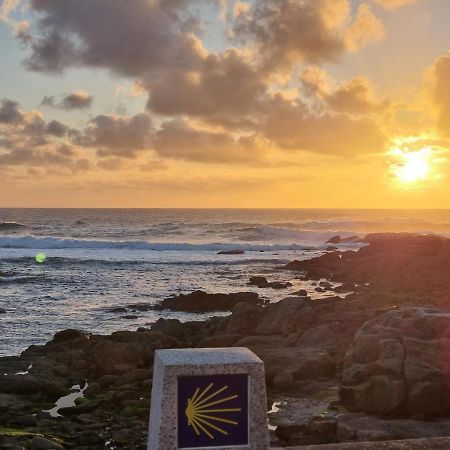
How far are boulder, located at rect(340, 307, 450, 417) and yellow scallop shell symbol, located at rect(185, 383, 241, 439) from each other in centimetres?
616

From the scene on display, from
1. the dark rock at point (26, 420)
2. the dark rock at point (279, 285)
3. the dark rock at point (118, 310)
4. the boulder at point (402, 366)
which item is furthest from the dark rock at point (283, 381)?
the dark rock at point (279, 285)

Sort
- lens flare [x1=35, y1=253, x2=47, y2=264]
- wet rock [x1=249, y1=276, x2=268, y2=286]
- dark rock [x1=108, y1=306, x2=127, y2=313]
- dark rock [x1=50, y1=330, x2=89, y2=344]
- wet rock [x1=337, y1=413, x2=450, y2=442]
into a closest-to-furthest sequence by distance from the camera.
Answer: wet rock [x1=337, y1=413, x2=450, y2=442], dark rock [x1=50, y1=330, x2=89, y2=344], dark rock [x1=108, y1=306, x2=127, y2=313], wet rock [x1=249, y1=276, x2=268, y2=286], lens flare [x1=35, y1=253, x2=47, y2=264]

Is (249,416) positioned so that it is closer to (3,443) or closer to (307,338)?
(3,443)

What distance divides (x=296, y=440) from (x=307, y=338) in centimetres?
663

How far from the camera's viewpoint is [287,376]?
43.6 feet

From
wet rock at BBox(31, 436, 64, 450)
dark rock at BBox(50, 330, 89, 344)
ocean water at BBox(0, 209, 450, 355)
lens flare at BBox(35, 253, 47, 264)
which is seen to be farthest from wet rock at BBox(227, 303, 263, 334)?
lens flare at BBox(35, 253, 47, 264)

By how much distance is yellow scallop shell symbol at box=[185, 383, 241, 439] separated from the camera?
480 centimetres

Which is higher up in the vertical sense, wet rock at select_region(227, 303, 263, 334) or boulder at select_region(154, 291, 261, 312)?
wet rock at select_region(227, 303, 263, 334)

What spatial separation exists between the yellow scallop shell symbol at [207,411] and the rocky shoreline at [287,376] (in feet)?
15.9

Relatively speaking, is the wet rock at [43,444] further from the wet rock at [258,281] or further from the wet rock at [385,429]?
the wet rock at [258,281]

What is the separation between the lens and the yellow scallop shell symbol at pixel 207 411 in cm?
480

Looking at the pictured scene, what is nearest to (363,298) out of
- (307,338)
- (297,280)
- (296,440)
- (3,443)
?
(307,338)

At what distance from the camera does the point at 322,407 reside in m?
11.5

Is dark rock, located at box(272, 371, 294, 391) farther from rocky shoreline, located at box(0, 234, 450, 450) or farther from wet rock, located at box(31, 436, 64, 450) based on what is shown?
wet rock, located at box(31, 436, 64, 450)
